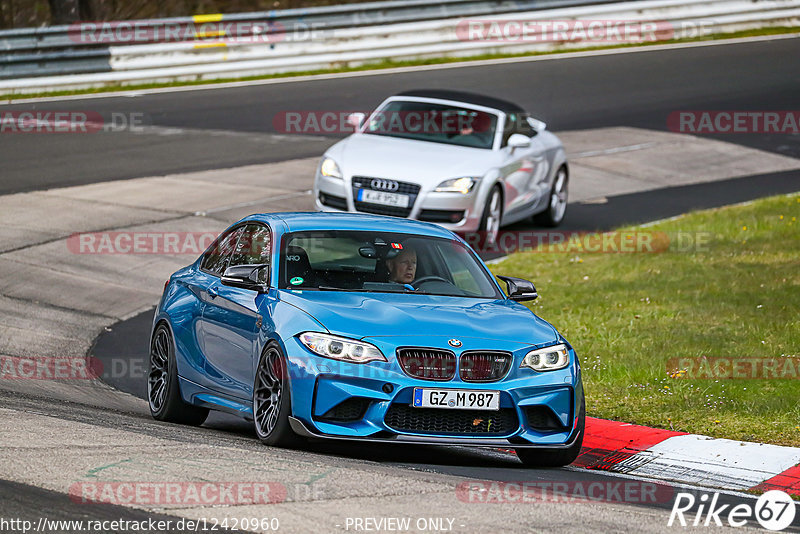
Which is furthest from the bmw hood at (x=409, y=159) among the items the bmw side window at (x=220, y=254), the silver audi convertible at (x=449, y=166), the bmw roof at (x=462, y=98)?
the bmw side window at (x=220, y=254)

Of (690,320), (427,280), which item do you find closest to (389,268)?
(427,280)

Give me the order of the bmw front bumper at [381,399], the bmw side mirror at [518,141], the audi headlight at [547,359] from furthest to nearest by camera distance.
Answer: the bmw side mirror at [518,141]
the audi headlight at [547,359]
the bmw front bumper at [381,399]

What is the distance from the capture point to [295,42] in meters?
29.6

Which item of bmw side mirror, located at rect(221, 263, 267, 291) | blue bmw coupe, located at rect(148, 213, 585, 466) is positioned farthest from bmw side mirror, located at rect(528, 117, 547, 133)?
bmw side mirror, located at rect(221, 263, 267, 291)

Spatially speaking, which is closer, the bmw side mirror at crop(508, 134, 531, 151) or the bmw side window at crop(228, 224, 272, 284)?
the bmw side window at crop(228, 224, 272, 284)

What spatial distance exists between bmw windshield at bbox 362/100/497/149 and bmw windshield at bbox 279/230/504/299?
27.6ft

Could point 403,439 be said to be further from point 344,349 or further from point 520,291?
point 520,291

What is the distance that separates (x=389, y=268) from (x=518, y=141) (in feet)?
29.4

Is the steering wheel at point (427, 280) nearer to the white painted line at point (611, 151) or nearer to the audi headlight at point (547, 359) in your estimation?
the audi headlight at point (547, 359)

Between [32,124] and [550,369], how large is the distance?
58.3 ft

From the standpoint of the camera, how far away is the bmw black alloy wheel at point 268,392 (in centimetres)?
786

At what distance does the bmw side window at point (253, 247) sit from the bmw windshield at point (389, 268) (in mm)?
180

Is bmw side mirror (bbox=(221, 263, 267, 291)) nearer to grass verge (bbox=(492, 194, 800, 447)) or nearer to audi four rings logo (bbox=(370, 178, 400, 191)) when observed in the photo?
grass verge (bbox=(492, 194, 800, 447))

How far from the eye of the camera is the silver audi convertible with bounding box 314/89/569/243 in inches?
638
